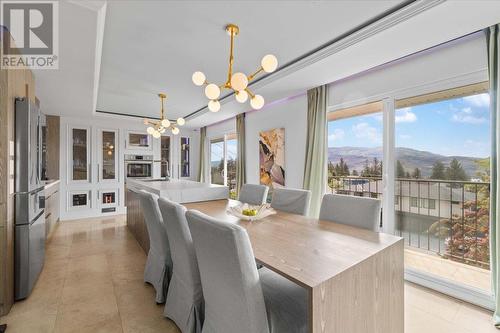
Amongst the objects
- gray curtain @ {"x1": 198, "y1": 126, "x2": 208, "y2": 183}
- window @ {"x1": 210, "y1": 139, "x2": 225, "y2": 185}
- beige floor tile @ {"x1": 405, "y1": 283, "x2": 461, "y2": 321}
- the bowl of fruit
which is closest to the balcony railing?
beige floor tile @ {"x1": 405, "y1": 283, "x2": 461, "y2": 321}

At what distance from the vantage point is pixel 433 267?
2.59 meters

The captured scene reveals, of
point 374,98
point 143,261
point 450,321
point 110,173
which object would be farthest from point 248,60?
point 110,173

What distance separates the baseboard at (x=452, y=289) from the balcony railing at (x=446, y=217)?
1.51 feet

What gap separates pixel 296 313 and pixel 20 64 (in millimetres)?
3096

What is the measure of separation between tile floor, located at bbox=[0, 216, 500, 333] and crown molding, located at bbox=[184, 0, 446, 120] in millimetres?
2336

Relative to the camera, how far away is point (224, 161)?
19.4 ft

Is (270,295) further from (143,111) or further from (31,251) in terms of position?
(143,111)

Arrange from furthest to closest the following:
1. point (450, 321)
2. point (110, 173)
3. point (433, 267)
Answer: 1. point (110, 173)
2. point (433, 267)
3. point (450, 321)

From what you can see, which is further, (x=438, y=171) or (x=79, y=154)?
(x=79, y=154)

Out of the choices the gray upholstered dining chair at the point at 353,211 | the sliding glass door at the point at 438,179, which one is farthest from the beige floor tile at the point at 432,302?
the gray upholstered dining chair at the point at 353,211

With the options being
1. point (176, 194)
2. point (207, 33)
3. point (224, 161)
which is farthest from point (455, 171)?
point (224, 161)

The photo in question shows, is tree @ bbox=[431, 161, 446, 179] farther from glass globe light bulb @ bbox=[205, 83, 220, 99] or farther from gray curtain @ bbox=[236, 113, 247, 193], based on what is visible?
gray curtain @ bbox=[236, 113, 247, 193]

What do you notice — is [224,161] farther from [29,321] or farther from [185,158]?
[29,321]

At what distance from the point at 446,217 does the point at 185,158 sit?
5863 millimetres
